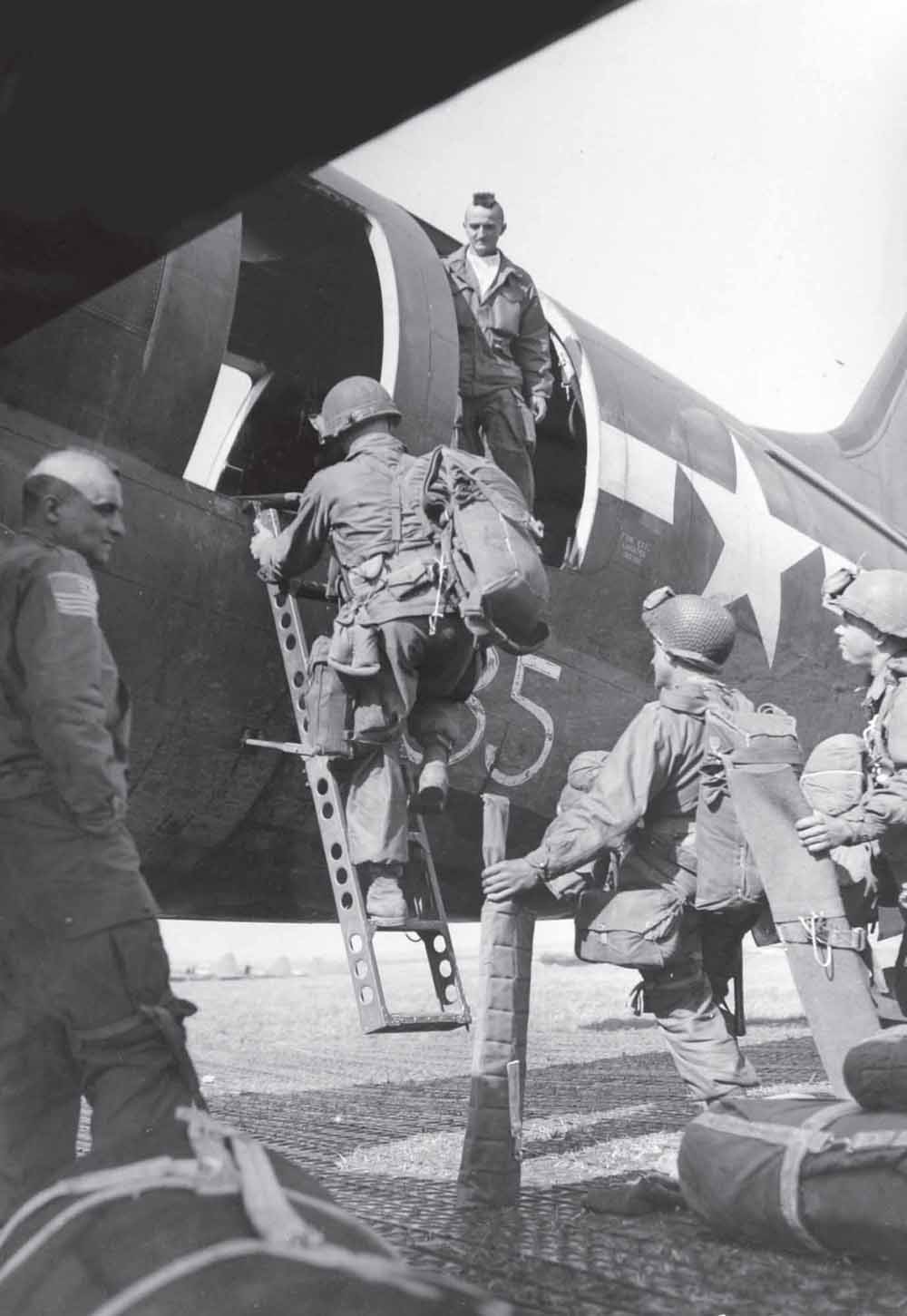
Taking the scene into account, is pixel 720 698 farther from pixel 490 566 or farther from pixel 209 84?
pixel 209 84

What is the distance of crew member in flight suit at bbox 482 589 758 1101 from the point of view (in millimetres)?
4016

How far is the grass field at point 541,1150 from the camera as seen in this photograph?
2.88m

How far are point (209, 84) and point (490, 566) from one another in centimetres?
246

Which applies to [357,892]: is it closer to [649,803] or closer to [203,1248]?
[649,803]

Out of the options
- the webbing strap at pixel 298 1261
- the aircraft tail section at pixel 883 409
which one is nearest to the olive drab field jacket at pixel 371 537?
the webbing strap at pixel 298 1261

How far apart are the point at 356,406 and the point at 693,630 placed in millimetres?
1469

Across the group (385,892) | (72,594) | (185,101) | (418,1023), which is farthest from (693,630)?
(185,101)

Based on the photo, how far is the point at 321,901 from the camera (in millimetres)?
5707

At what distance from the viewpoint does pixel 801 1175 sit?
9.98 feet

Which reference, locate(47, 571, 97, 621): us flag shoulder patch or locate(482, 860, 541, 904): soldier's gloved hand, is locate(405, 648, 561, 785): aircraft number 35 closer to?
locate(482, 860, 541, 904): soldier's gloved hand

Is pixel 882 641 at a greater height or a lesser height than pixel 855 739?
greater

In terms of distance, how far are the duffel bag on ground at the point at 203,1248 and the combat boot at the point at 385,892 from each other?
224 centimetres

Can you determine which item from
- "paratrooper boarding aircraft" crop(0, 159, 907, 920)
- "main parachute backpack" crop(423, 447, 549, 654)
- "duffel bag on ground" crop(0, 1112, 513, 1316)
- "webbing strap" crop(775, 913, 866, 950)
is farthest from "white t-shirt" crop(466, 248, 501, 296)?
"duffel bag on ground" crop(0, 1112, 513, 1316)

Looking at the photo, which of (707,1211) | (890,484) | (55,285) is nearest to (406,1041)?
(890,484)
